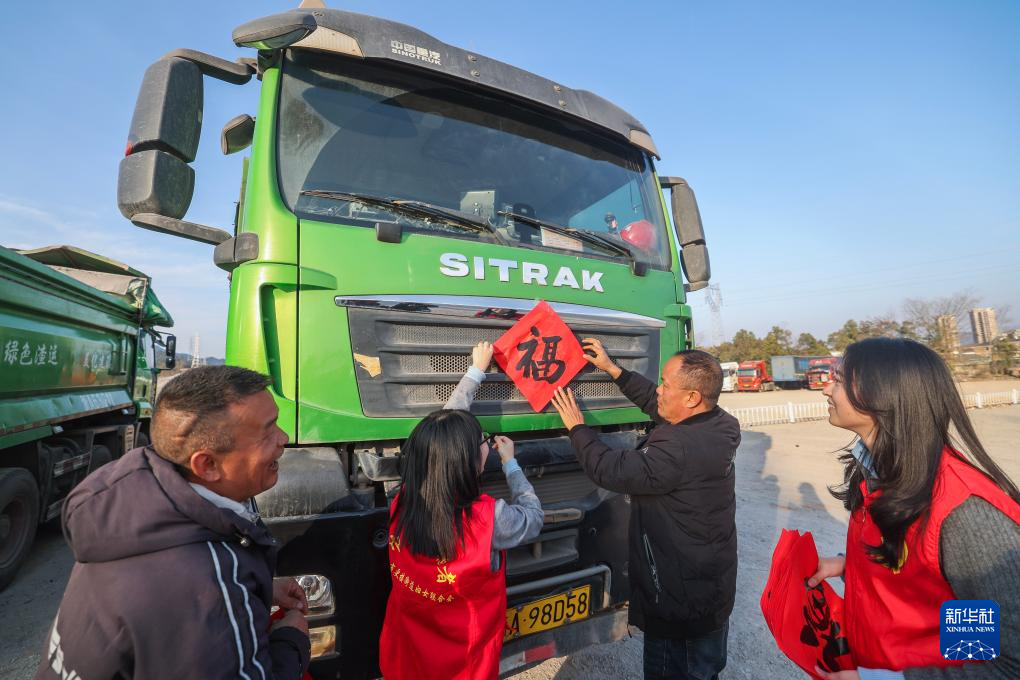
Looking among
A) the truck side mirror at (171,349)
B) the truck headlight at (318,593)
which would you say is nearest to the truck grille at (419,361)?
the truck headlight at (318,593)

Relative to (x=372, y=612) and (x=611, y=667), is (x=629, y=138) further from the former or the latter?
(x=611, y=667)

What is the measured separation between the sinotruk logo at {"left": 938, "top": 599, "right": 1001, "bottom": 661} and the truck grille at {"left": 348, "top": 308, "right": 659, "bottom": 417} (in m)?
1.62

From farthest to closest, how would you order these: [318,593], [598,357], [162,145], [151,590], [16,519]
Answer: [16,519], [598,357], [162,145], [318,593], [151,590]

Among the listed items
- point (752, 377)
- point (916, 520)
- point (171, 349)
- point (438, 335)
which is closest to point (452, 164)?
point (438, 335)

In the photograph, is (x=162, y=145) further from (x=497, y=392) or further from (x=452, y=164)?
(x=497, y=392)

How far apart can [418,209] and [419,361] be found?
741mm

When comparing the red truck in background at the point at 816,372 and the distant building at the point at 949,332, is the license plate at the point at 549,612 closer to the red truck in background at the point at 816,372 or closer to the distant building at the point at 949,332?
the distant building at the point at 949,332

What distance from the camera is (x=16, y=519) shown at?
4.14m

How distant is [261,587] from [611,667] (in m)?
2.62

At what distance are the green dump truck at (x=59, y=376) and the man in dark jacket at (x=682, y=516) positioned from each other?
457 cm

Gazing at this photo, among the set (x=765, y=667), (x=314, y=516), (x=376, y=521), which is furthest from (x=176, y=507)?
(x=765, y=667)

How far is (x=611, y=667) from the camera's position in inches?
118

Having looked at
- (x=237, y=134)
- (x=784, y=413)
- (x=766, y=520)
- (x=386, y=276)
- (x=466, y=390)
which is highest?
(x=237, y=134)

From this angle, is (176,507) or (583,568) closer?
(176,507)
